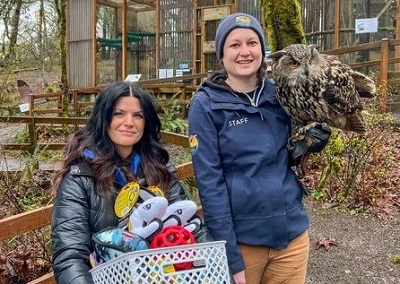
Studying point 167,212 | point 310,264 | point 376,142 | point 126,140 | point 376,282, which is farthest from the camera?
point 376,142

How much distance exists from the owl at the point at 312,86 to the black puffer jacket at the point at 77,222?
84cm

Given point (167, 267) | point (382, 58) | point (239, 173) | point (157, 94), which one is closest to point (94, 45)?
point (157, 94)

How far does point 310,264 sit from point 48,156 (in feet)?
18.1

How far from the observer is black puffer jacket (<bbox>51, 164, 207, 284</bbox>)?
1791mm

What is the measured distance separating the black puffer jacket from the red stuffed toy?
10.7 inches

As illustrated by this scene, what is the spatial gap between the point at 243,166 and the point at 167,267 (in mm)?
816

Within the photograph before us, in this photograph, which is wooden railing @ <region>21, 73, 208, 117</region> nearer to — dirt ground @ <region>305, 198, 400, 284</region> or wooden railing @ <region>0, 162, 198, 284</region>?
dirt ground @ <region>305, 198, 400, 284</region>

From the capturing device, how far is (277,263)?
235 cm

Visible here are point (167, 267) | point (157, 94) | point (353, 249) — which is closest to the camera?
point (167, 267)

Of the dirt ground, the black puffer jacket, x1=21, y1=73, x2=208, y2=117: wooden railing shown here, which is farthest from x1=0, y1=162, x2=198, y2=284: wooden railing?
x1=21, y1=73, x2=208, y2=117: wooden railing

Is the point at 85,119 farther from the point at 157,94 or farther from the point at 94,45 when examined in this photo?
the point at 94,45

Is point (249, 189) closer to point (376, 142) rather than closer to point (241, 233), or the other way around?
point (241, 233)

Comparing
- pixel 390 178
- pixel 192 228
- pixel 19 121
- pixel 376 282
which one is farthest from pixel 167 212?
pixel 19 121

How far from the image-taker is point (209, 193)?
2.21 metres
